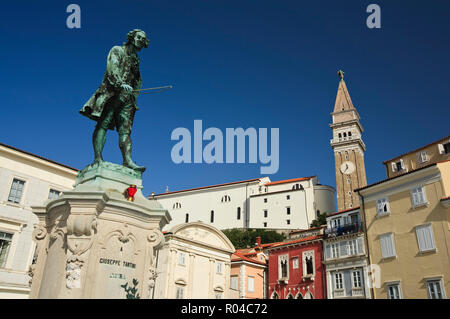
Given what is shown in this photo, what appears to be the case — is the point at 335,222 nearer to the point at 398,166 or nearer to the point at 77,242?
the point at 398,166

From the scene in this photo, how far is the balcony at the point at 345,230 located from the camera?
105ft

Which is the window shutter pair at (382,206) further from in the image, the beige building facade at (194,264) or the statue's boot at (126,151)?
the statue's boot at (126,151)

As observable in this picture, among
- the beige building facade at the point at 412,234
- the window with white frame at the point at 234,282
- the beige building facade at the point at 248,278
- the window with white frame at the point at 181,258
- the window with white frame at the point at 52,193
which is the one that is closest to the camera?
the beige building facade at the point at 412,234

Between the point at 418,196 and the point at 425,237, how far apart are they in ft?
9.72

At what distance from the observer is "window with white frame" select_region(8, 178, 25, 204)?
2305 cm

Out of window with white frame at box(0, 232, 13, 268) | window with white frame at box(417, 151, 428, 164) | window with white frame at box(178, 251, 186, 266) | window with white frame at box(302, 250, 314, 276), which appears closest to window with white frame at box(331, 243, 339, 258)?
window with white frame at box(302, 250, 314, 276)

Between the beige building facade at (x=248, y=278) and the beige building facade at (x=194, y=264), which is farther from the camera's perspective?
the beige building facade at (x=248, y=278)

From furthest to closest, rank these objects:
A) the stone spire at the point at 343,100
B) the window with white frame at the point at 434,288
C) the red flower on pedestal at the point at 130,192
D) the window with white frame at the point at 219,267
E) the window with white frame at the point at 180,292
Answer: the stone spire at the point at 343,100, the window with white frame at the point at 219,267, the window with white frame at the point at 180,292, the window with white frame at the point at 434,288, the red flower on pedestal at the point at 130,192

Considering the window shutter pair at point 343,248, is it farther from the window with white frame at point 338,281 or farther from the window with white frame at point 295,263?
the window with white frame at point 295,263

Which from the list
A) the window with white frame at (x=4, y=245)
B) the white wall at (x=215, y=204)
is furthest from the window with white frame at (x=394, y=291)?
the white wall at (x=215, y=204)

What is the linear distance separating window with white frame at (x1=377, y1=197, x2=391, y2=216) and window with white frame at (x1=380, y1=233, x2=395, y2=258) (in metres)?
1.70

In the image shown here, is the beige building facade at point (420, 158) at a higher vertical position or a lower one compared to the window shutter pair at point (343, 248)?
higher

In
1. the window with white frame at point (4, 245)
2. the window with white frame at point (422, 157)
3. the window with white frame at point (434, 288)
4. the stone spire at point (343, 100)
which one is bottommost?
the window with white frame at point (434, 288)

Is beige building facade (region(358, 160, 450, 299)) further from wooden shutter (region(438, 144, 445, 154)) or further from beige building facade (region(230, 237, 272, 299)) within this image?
beige building facade (region(230, 237, 272, 299))
